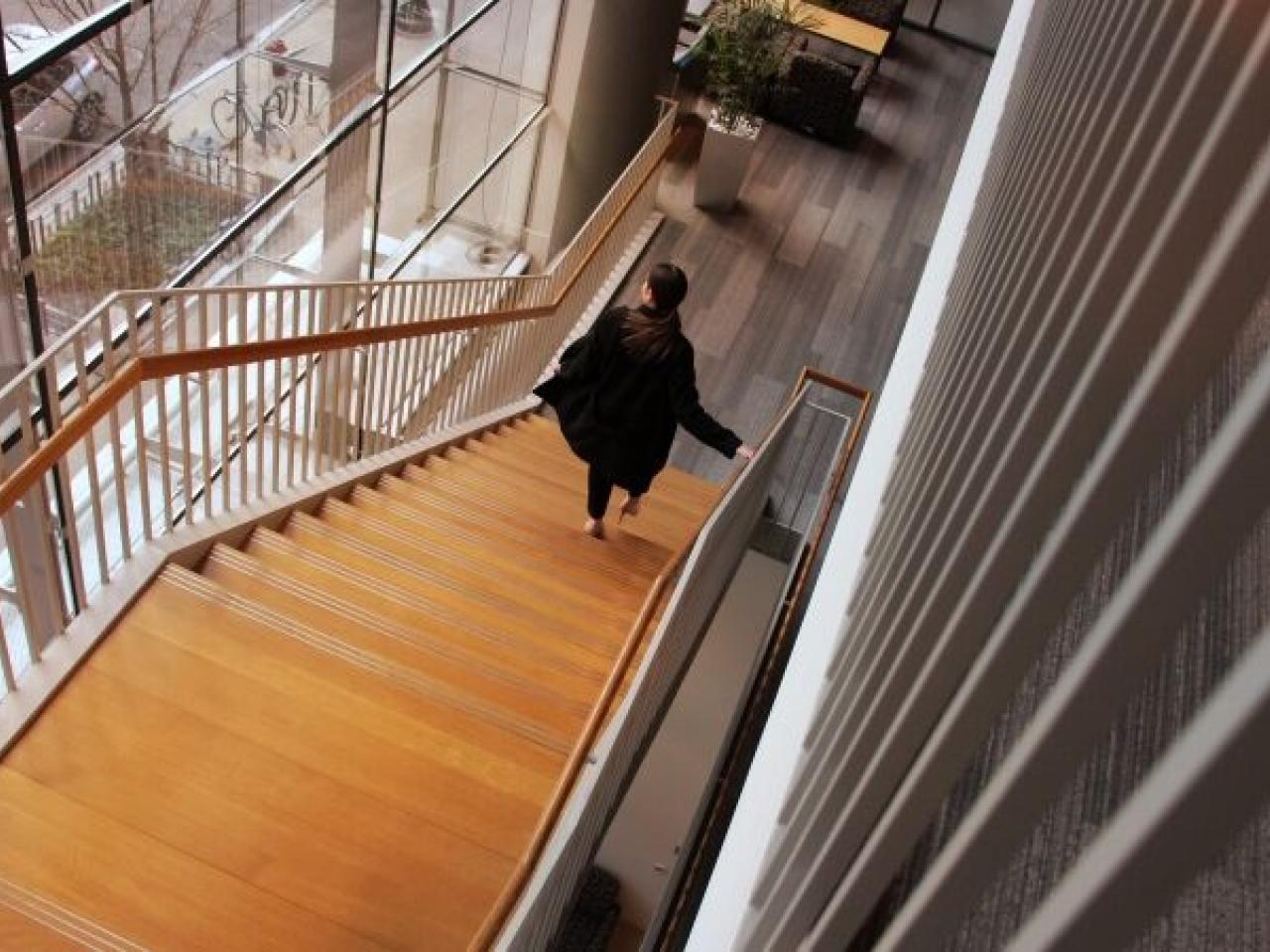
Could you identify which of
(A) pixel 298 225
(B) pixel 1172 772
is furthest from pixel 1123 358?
(A) pixel 298 225

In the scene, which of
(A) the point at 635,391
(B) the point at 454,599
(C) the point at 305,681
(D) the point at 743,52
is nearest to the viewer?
(C) the point at 305,681

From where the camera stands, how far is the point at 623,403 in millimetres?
4637


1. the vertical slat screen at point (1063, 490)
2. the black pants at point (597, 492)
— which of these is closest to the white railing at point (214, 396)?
the black pants at point (597, 492)

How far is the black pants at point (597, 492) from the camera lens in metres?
5.02

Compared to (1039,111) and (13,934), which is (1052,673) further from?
(13,934)

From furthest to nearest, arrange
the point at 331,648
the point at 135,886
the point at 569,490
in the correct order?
the point at 569,490 → the point at 331,648 → the point at 135,886

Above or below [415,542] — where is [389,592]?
above

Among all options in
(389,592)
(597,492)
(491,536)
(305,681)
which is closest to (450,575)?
(389,592)

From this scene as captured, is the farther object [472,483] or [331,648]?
[472,483]

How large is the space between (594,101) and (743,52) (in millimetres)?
1341

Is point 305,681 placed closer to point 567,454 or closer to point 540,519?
point 540,519

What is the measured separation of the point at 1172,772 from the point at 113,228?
5.20 m

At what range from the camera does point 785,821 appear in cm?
153

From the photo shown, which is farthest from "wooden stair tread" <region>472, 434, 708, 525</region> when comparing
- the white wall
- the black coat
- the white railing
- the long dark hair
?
the white wall
